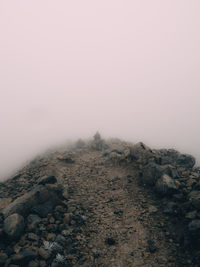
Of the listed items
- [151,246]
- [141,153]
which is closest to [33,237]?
[151,246]

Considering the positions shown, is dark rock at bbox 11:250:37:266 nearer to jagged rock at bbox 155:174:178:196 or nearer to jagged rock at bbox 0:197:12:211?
jagged rock at bbox 0:197:12:211

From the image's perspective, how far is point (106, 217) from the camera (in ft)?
36.9

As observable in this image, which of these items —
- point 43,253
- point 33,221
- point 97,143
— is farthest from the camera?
point 97,143

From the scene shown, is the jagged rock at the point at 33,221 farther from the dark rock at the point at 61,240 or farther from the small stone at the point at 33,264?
the small stone at the point at 33,264

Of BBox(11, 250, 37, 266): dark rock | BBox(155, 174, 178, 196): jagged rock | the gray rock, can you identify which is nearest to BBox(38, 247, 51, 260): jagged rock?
BBox(11, 250, 37, 266): dark rock

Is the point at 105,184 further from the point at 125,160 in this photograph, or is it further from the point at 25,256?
the point at 25,256

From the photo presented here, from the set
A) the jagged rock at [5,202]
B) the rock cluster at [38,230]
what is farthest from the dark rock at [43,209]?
the jagged rock at [5,202]

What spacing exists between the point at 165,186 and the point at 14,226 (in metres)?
8.37

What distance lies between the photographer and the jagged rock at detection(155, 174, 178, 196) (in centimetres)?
1166

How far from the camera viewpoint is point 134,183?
536 inches

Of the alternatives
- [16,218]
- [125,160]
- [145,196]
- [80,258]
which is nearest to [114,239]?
[80,258]

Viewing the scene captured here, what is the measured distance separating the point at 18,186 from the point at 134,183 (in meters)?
8.11

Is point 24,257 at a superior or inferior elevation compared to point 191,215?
superior

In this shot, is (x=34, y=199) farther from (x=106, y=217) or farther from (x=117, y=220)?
(x=117, y=220)
